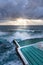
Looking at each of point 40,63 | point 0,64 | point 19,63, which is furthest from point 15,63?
point 40,63

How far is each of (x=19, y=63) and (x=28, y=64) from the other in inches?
72.5

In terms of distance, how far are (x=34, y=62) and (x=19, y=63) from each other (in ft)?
5.66

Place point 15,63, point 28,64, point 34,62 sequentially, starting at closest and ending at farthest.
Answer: point 28,64 < point 34,62 < point 15,63

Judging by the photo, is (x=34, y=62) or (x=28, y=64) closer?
(x=28, y=64)

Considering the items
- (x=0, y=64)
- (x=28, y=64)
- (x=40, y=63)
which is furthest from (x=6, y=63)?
(x=40, y=63)

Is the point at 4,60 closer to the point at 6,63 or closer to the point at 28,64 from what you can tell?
the point at 6,63

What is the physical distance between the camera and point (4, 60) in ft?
45.9

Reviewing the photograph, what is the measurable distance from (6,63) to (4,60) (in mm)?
1013

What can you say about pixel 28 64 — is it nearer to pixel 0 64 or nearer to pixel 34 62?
pixel 34 62

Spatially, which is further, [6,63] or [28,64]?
[6,63]

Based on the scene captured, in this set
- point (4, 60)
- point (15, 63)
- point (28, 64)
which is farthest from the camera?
point (4, 60)

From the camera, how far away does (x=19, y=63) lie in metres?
12.9

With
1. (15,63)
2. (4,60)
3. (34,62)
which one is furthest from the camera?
(4,60)

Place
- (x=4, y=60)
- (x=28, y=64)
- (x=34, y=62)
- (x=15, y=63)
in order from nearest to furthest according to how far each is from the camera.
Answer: (x=28, y=64)
(x=34, y=62)
(x=15, y=63)
(x=4, y=60)
